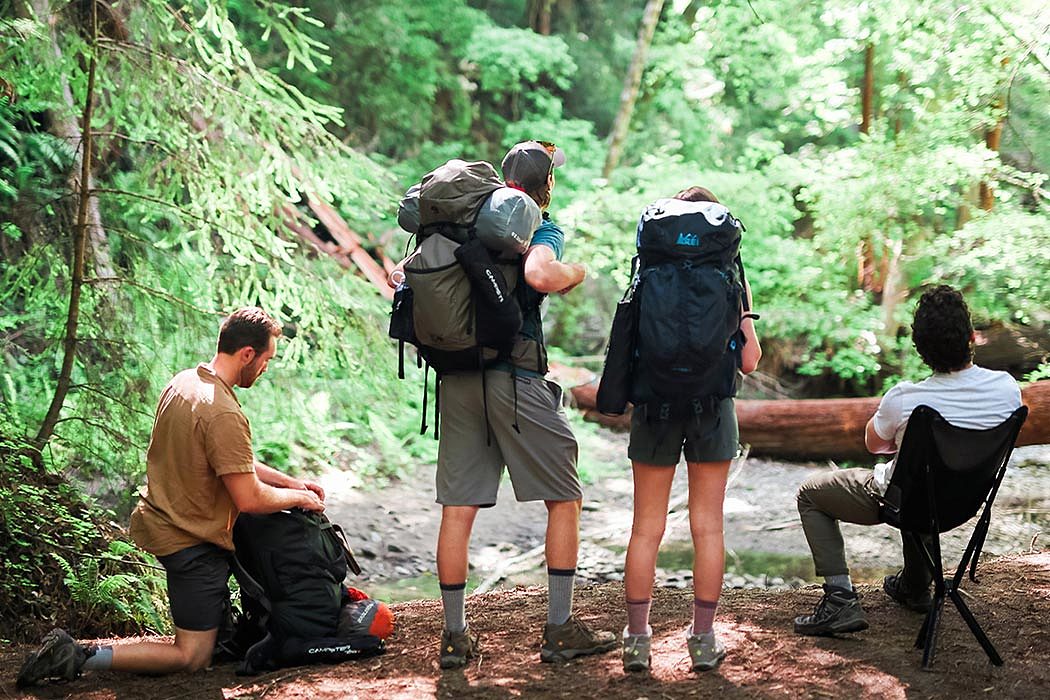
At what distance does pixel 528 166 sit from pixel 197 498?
72.1 inches

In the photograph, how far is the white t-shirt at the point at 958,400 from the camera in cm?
376

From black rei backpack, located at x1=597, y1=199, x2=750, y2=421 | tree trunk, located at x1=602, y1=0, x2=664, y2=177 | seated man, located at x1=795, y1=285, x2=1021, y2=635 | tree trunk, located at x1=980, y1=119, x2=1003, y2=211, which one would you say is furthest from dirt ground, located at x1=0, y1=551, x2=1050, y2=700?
tree trunk, located at x1=602, y1=0, x2=664, y2=177

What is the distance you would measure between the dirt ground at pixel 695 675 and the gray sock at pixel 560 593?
0.18 meters

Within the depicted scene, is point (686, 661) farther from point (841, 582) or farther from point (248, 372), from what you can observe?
point (248, 372)

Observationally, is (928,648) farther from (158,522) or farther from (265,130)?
(265,130)

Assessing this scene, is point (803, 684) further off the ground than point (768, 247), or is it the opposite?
point (768, 247)

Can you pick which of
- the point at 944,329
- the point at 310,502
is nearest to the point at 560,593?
the point at 310,502

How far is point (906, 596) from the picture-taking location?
4.43 metres

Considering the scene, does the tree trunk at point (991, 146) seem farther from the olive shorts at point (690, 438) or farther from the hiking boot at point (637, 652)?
the hiking boot at point (637, 652)

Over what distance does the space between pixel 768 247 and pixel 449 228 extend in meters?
11.1

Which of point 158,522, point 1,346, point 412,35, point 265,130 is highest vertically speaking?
point 412,35

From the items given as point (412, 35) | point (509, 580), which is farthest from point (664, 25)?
point (509, 580)

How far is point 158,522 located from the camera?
3.89m

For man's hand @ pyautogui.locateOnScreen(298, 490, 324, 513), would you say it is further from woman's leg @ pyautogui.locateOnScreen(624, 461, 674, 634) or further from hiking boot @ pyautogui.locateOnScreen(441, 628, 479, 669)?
woman's leg @ pyautogui.locateOnScreen(624, 461, 674, 634)
